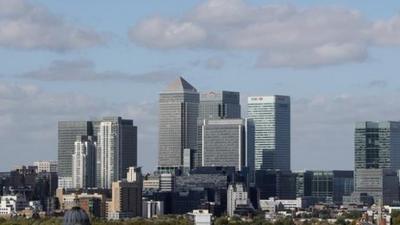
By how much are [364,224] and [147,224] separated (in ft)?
209

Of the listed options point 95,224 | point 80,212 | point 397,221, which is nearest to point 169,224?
point 95,224

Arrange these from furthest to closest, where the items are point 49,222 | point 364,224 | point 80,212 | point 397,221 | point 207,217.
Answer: point 49,222
point 397,221
point 207,217
point 364,224
point 80,212

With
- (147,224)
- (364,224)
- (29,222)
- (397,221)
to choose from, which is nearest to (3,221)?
(29,222)

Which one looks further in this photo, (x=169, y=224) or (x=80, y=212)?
(x=169, y=224)

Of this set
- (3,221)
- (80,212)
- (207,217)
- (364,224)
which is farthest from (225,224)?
(80,212)

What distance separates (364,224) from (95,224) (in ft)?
173

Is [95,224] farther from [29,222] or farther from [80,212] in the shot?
[80,212]

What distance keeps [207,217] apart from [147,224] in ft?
133

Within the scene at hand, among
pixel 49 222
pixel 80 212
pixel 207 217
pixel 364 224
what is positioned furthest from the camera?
pixel 49 222

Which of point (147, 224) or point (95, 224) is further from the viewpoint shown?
point (147, 224)

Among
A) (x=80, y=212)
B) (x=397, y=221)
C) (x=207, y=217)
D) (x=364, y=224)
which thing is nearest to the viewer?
(x=80, y=212)

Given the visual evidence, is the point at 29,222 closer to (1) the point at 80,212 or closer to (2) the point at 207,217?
(2) the point at 207,217

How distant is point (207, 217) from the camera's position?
497 ft

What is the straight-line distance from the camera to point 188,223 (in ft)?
621
